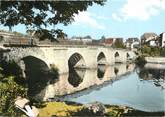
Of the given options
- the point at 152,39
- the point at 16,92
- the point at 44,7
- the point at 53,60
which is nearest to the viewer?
the point at 44,7

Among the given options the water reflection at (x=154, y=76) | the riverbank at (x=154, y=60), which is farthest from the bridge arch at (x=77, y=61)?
the riverbank at (x=154, y=60)

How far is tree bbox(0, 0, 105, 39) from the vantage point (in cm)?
1530

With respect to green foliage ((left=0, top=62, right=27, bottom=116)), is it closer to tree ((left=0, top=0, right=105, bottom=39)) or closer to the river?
tree ((left=0, top=0, right=105, bottom=39))

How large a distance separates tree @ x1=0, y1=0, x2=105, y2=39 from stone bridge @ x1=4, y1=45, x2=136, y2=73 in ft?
45.4

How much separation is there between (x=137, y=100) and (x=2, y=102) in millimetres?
18461

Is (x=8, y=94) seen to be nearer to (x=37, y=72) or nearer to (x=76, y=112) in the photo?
(x=76, y=112)

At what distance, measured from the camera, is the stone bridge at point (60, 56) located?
3986 cm

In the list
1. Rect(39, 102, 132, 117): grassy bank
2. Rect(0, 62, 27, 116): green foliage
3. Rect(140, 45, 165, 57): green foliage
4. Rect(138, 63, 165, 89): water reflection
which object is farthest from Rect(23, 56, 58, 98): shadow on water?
Rect(140, 45, 165, 57): green foliage

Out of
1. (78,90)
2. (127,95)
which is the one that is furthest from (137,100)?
(78,90)

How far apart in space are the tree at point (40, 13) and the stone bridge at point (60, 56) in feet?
45.4

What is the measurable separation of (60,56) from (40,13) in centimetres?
3390

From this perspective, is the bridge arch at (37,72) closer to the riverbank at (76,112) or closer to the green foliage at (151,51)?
the riverbank at (76,112)

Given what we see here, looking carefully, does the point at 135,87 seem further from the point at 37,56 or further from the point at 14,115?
the point at 14,115

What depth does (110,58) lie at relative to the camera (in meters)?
77.9
